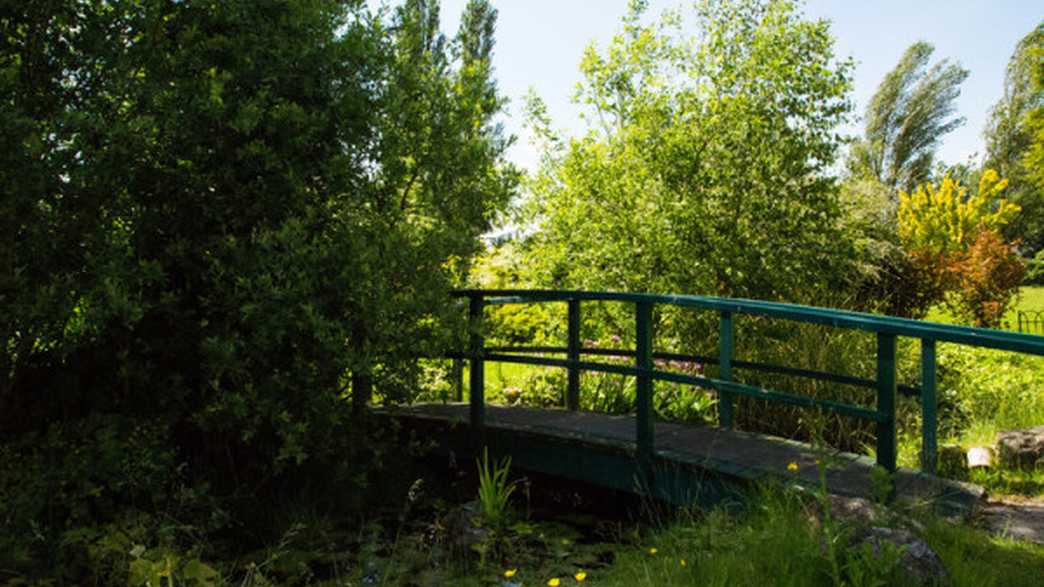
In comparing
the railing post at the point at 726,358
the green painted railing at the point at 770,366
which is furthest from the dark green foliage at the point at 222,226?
the railing post at the point at 726,358

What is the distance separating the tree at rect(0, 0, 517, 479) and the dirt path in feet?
10.5

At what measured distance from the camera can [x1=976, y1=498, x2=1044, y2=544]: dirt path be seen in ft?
11.1

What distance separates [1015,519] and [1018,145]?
39658mm

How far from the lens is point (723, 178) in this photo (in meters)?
8.08

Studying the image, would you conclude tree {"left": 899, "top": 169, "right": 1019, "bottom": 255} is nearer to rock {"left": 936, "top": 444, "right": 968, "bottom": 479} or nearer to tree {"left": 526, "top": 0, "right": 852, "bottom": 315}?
tree {"left": 526, "top": 0, "right": 852, "bottom": 315}

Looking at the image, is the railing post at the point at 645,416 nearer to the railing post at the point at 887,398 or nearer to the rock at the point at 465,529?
the rock at the point at 465,529

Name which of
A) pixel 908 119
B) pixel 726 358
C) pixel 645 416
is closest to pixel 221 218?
pixel 645 416

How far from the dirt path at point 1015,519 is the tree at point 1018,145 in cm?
3526

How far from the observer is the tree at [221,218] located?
4305 mm

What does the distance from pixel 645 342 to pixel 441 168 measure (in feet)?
6.46

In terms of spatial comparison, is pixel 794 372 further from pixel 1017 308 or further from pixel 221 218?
pixel 1017 308

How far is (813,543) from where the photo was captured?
3010mm

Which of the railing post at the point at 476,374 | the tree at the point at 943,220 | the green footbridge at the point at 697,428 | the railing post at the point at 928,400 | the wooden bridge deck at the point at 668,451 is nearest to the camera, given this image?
the railing post at the point at 928,400

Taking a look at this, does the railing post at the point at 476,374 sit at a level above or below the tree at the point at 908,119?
below
